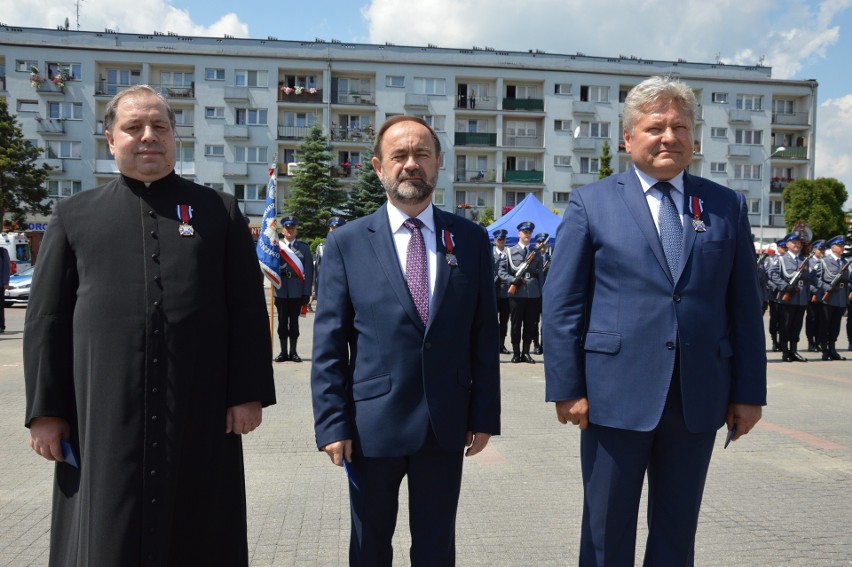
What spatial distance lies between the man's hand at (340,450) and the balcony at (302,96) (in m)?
56.6

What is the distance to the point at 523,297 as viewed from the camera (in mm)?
14422

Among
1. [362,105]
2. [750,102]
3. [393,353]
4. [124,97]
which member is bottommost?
[393,353]

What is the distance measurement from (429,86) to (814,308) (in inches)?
1823

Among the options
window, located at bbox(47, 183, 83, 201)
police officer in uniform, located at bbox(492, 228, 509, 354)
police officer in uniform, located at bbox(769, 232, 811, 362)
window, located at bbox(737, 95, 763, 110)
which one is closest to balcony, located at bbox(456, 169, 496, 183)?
window, located at bbox(737, 95, 763, 110)

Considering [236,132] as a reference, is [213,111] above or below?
above

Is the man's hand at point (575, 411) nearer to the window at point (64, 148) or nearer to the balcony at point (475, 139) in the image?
the balcony at point (475, 139)

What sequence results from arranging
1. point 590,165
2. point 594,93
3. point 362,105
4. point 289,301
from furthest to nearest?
point 590,165 → point 594,93 → point 362,105 → point 289,301

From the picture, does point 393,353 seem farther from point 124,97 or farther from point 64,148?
point 64,148

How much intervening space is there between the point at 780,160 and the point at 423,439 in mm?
69422

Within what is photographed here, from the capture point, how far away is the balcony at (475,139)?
59.1 metres

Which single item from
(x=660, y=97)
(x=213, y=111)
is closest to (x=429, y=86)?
(x=213, y=111)

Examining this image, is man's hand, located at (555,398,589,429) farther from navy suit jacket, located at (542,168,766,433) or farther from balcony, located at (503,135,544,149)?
balcony, located at (503,135,544,149)

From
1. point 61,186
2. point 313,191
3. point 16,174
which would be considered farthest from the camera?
point 61,186

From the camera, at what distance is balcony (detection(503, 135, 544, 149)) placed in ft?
196
